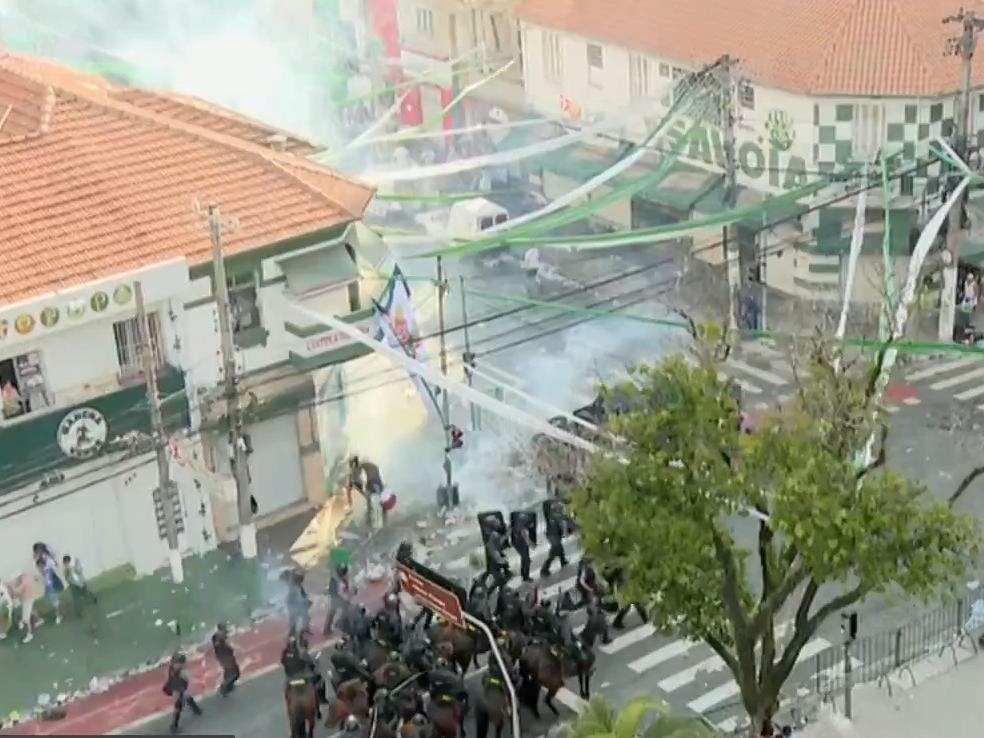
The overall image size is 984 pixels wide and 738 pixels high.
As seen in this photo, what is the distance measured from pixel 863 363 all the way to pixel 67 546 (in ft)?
51.9

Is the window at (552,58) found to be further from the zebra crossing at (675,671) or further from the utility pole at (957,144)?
the zebra crossing at (675,671)

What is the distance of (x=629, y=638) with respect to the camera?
26.2 metres

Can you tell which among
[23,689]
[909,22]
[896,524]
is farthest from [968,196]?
[23,689]

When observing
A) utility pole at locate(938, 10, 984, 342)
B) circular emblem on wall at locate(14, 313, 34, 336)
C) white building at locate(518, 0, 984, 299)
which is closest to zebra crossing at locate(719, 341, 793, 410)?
white building at locate(518, 0, 984, 299)

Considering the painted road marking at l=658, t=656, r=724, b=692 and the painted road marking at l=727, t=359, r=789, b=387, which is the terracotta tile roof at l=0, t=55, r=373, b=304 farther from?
the painted road marking at l=658, t=656, r=724, b=692

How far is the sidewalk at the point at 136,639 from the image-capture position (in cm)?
2572

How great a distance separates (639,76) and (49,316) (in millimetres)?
20152

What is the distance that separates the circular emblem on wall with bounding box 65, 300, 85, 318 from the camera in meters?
26.6

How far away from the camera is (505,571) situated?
87.9 ft

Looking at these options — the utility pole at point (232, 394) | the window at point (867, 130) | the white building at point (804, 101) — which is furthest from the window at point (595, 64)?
the utility pole at point (232, 394)

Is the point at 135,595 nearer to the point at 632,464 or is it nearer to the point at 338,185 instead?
the point at 338,185

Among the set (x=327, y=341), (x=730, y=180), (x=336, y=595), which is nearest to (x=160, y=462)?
(x=336, y=595)

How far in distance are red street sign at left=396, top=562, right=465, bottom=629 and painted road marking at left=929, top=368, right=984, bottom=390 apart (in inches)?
590

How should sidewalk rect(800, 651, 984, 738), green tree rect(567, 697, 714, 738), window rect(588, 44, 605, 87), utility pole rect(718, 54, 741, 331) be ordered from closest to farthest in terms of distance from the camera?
1. green tree rect(567, 697, 714, 738)
2. sidewalk rect(800, 651, 984, 738)
3. utility pole rect(718, 54, 741, 331)
4. window rect(588, 44, 605, 87)
